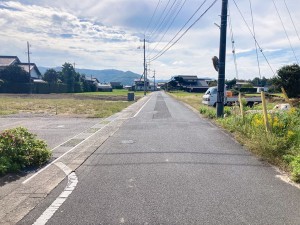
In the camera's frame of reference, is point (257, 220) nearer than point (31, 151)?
Yes

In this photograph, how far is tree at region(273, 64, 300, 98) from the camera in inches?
1244

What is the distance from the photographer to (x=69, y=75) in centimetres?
7769

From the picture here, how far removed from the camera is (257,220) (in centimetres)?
399

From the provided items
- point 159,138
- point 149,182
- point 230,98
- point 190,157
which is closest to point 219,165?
point 190,157

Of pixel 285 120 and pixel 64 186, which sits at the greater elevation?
pixel 285 120

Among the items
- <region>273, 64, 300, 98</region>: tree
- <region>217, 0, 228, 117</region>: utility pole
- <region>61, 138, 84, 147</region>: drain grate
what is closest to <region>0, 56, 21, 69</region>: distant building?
<region>273, 64, 300, 98</region>: tree

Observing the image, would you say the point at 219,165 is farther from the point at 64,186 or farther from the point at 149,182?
the point at 64,186

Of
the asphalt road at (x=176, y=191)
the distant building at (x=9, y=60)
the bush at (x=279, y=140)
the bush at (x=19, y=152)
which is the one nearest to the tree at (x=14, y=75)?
the distant building at (x=9, y=60)

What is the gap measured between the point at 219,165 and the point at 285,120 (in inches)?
127

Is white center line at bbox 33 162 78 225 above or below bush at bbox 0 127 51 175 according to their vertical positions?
below

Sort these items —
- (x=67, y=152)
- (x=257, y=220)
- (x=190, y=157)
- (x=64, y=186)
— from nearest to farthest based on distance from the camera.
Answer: (x=257, y=220) → (x=64, y=186) → (x=190, y=157) → (x=67, y=152)

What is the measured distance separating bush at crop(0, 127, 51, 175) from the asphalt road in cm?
108

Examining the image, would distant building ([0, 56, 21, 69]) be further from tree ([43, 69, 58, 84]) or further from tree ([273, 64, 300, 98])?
tree ([273, 64, 300, 98])

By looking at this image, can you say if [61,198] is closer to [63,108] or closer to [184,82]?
[63,108]
